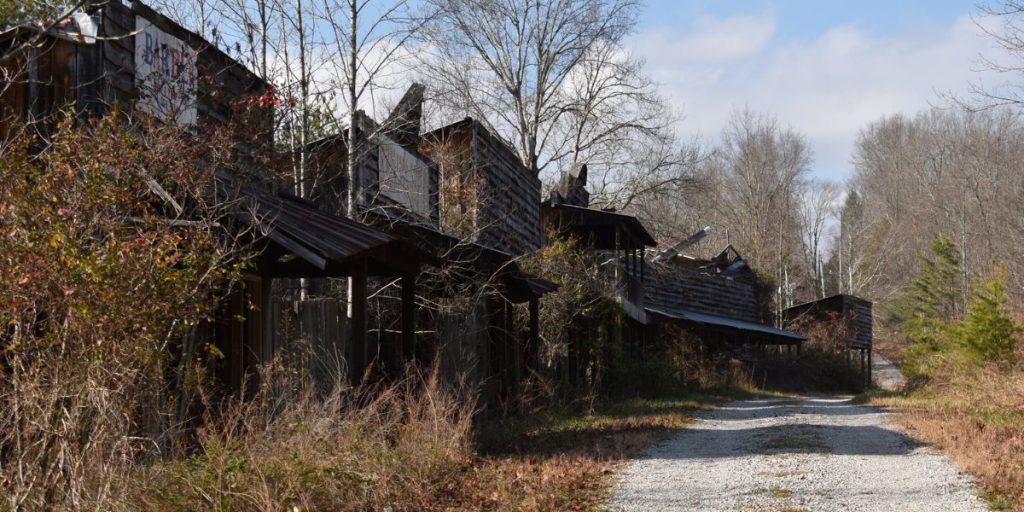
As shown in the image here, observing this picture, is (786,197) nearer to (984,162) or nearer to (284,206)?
(984,162)

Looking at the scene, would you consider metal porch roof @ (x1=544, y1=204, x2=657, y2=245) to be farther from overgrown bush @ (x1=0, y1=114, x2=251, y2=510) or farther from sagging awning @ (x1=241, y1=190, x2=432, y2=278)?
overgrown bush @ (x1=0, y1=114, x2=251, y2=510)

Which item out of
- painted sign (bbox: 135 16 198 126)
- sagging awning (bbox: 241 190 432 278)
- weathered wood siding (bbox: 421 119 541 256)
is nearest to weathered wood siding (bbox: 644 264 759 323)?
weathered wood siding (bbox: 421 119 541 256)

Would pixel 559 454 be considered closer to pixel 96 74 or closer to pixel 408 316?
pixel 408 316

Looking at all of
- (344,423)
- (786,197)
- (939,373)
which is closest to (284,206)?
(344,423)

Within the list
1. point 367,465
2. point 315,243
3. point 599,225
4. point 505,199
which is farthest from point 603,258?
point 367,465

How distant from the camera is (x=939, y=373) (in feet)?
86.0

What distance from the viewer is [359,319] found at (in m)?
11.8

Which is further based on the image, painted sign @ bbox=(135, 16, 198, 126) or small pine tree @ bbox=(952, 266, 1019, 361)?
small pine tree @ bbox=(952, 266, 1019, 361)

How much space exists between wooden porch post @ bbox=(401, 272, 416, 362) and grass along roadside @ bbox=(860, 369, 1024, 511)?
634 cm

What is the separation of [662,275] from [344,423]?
94.0 ft

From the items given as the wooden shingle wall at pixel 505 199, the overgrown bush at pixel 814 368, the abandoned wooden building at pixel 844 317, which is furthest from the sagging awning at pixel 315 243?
the abandoned wooden building at pixel 844 317

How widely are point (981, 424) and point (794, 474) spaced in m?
5.39

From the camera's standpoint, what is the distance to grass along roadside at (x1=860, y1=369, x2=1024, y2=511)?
9469mm

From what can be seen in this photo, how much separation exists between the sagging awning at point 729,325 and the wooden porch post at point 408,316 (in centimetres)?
1831
